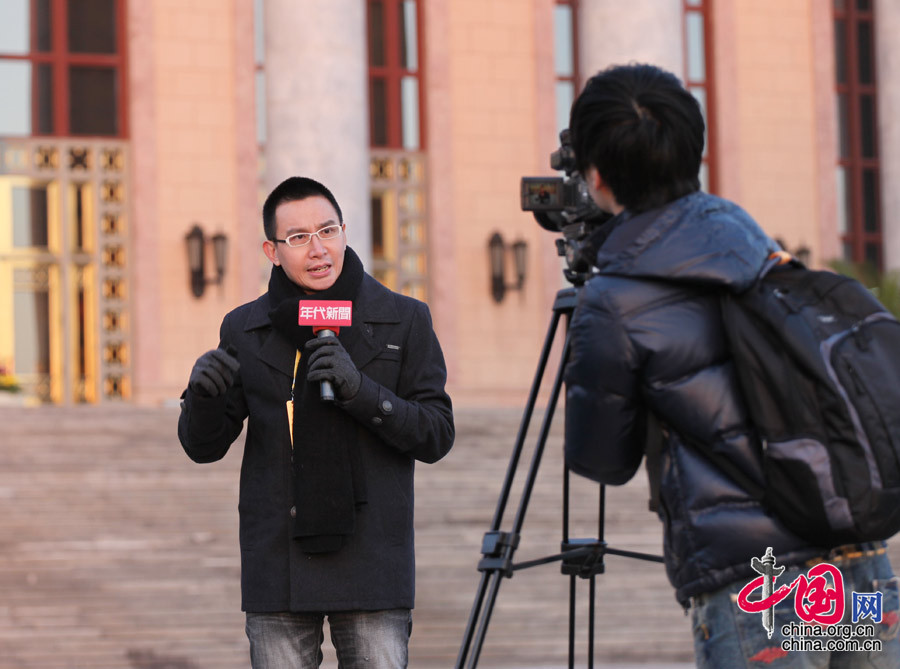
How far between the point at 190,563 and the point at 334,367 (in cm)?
653

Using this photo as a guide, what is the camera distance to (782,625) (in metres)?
2.34

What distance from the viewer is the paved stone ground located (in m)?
8.32

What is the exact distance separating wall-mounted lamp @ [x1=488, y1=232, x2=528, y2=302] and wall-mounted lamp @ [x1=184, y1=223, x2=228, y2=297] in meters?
3.58

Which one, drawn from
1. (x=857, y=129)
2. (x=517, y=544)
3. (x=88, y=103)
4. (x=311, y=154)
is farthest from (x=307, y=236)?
(x=857, y=129)

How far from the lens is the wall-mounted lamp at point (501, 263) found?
1938 cm

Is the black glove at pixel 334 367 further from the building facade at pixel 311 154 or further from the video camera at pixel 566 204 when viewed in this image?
the building facade at pixel 311 154

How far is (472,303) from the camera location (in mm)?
19531

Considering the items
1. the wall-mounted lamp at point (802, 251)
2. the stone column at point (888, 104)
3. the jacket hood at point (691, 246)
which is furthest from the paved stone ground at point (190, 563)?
the stone column at point (888, 104)

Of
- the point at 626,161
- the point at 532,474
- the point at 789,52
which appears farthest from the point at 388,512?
the point at 789,52

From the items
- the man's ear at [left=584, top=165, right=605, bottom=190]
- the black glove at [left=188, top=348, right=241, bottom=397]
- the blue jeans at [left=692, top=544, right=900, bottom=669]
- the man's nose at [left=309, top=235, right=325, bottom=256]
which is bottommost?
the blue jeans at [left=692, top=544, right=900, bottom=669]

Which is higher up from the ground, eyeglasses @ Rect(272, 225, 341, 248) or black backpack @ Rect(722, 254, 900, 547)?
eyeglasses @ Rect(272, 225, 341, 248)

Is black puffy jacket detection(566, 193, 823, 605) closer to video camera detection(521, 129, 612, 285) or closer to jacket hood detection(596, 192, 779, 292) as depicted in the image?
jacket hood detection(596, 192, 779, 292)

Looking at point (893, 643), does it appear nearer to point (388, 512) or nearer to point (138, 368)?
point (388, 512)

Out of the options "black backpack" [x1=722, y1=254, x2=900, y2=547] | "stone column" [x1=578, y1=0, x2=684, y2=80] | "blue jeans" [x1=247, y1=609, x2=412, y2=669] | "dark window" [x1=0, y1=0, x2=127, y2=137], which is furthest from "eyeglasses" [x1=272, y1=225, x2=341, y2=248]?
"dark window" [x1=0, y1=0, x2=127, y2=137]
